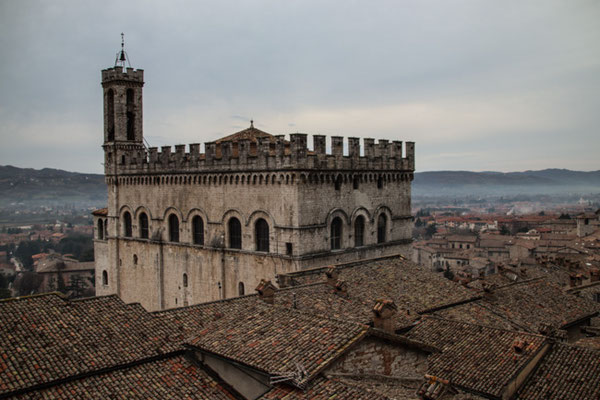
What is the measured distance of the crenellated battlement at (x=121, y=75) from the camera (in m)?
38.3

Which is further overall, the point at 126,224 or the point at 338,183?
the point at 126,224

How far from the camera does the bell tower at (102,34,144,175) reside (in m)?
38.2

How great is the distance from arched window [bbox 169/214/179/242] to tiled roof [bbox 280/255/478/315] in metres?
11.6

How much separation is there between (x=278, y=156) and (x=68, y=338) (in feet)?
46.3

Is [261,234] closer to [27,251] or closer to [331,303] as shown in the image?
[331,303]

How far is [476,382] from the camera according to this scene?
1677cm

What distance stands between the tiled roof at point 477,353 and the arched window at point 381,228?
11362 mm

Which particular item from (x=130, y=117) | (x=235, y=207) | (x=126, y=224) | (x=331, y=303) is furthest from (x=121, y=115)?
(x=331, y=303)

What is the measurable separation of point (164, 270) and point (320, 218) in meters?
11.4

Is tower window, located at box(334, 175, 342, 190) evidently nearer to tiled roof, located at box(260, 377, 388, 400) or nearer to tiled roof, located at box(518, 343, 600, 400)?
tiled roof, located at box(518, 343, 600, 400)

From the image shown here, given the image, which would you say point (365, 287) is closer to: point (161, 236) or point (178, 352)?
point (178, 352)

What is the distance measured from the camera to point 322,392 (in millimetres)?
12125

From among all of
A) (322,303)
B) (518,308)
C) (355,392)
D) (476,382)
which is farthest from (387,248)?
(355,392)

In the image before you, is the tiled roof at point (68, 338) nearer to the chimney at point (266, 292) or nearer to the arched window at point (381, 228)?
the chimney at point (266, 292)
